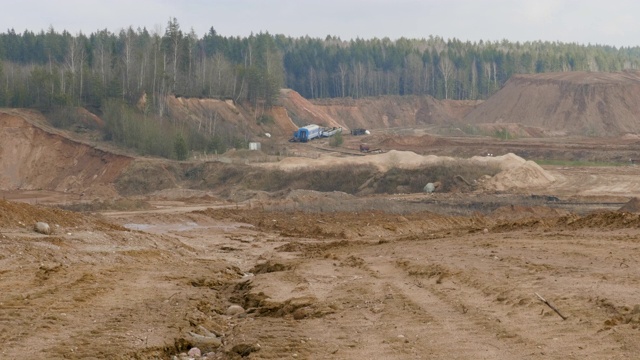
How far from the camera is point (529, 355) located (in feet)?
39.9

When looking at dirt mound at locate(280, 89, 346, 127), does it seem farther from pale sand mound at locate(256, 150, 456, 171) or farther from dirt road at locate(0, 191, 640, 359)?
dirt road at locate(0, 191, 640, 359)

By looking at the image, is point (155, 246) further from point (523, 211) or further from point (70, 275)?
point (523, 211)

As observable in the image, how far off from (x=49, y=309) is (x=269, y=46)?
414 ft

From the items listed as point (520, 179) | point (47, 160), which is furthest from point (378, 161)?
point (47, 160)

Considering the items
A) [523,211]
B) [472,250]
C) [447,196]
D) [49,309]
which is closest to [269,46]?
[447,196]

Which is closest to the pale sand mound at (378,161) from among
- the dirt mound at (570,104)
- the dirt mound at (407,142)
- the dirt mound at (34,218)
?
the dirt mound at (407,142)

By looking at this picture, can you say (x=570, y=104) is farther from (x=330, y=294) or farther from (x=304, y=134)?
(x=330, y=294)

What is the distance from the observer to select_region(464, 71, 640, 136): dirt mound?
420 feet

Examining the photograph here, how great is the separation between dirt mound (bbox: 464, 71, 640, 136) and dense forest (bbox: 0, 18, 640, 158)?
1872 cm

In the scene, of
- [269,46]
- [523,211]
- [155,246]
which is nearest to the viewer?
[155,246]

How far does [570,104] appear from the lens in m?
133

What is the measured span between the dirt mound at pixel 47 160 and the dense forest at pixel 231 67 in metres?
5.42

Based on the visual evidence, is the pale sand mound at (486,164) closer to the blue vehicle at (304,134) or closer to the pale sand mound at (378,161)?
the pale sand mound at (378,161)

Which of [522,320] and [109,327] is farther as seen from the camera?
[109,327]
